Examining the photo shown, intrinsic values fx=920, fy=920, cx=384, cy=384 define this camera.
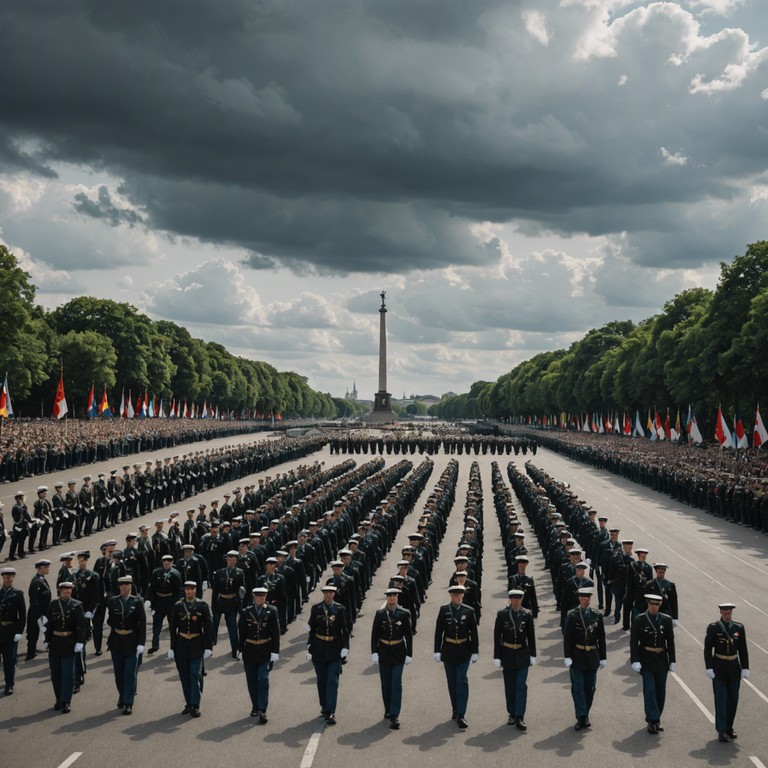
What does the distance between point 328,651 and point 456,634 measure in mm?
1525

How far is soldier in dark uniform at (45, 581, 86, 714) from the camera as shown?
11188 mm

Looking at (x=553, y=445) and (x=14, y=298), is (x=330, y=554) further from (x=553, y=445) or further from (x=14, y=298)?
(x=553, y=445)

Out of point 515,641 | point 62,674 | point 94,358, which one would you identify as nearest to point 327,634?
point 515,641

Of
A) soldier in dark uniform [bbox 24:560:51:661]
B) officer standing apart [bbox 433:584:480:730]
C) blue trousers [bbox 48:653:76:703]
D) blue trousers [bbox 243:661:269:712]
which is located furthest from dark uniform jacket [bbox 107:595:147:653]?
officer standing apart [bbox 433:584:480:730]

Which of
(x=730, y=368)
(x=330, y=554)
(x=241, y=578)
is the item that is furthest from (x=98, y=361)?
(x=241, y=578)

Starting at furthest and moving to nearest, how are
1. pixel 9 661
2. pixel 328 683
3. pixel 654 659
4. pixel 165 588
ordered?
pixel 165 588
pixel 9 661
pixel 328 683
pixel 654 659

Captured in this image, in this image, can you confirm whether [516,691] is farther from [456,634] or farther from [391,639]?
[391,639]

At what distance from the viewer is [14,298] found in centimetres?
5572

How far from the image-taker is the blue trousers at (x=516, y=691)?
35.2 feet

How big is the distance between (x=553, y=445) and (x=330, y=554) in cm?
6253

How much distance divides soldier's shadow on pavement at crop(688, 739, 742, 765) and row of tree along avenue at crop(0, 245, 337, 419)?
3783 centimetres

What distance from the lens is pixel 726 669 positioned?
10328 mm

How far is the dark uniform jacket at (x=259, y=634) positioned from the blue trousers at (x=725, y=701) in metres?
5.09

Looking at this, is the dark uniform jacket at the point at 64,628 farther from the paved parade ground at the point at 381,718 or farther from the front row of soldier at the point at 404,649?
the paved parade ground at the point at 381,718
